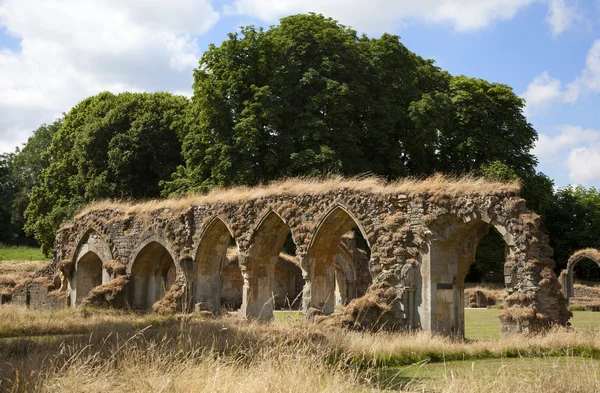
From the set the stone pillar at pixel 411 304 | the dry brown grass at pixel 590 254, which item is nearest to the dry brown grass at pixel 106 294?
the stone pillar at pixel 411 304

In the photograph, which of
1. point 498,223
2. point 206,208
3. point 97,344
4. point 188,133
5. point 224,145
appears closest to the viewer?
point 97,344

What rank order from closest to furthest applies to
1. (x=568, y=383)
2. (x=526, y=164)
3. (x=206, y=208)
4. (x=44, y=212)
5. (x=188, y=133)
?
1. (x=568, y=383)
2. (x=206, y=208)
3. (x=188, y=133)
4. (x=526, y=164)
5. (x=44, y=212)

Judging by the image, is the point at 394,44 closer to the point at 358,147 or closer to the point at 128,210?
the point at 358,147

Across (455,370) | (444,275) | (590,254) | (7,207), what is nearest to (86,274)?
(444,275)

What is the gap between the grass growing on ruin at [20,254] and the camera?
37766 mm

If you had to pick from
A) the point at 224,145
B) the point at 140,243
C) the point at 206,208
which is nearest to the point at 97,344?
the point at 206,208

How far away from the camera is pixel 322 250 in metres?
17.6

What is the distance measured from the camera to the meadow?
6168 millimetres

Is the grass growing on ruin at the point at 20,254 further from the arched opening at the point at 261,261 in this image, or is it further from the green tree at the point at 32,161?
the arched opening at the point at 261,261

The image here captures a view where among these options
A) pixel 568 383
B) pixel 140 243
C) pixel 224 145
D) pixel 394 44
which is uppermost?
pixel 394 44

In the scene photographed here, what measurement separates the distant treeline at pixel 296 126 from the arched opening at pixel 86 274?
15.7 ft

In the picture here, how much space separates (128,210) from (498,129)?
17.4m

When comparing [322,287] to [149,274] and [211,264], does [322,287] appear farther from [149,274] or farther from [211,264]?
[149,274]

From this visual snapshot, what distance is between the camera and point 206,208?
20.5 m
